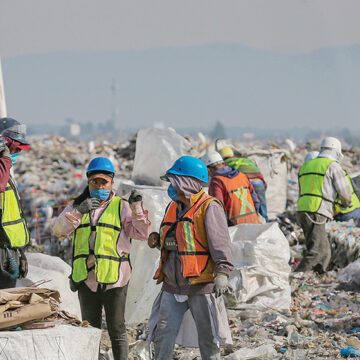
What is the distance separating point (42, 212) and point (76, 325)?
826cm

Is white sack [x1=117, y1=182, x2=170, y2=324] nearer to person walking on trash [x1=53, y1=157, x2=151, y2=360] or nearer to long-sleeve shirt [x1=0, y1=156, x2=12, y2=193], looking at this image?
person walking on trash [x1=53, y1=157, x2=151, y2=360]

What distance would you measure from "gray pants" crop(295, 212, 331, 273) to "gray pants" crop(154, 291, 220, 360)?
3.97 meters

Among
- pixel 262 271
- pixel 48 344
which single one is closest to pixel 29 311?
pixel 48 344

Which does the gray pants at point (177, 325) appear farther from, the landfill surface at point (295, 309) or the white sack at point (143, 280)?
the white sack at point (143, 280)

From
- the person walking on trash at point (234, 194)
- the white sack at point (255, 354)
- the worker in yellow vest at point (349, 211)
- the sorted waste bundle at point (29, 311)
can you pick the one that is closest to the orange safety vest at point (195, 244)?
the sorted waste bundle at point (29, 311)

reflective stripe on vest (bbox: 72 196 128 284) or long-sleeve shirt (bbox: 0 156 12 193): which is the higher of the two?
long-sleeve shirt (bbox: 0 156 12 193)

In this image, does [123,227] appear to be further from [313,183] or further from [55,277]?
[313,183]

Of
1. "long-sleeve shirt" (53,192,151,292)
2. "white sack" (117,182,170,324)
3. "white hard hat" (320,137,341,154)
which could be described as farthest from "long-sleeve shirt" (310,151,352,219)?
"long-sleeve shirt" (53,192,151,292)

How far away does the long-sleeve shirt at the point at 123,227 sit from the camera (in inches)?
157

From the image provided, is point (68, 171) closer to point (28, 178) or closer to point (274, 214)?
point (28, 178)

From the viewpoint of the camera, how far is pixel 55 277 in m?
5.05

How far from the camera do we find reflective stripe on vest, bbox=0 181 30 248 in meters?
3.95

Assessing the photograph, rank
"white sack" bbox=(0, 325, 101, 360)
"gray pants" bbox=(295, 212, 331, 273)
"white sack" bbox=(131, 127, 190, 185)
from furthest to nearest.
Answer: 1. "gray pants" bbox=(295, 212, 331, 273)
2. "white sack" bbox=(131, 127, 190, 185)
3. "white sack" bbox=(0, 325, 101, 360)

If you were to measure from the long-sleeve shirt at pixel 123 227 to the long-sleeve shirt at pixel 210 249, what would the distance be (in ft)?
0.94
